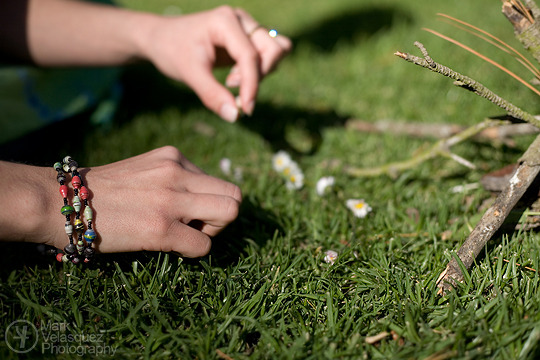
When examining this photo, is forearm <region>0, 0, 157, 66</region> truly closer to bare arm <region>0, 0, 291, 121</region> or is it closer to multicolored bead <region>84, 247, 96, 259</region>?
bare arm <region>0, 0, 291, 121</region>

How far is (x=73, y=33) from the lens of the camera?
7.76ft

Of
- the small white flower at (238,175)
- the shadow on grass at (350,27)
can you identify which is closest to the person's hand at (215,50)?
the small white flower at (238,175)

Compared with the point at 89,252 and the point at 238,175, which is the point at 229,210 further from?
the point at 238,175

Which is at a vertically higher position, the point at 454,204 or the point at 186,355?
the point at 454,204

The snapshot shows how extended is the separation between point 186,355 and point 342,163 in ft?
4.84

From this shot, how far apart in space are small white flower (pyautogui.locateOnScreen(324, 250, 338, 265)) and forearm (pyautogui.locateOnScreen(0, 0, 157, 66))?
1442mm

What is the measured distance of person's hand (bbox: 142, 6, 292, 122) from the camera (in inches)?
76.7

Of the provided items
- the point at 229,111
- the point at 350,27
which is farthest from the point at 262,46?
the point at 350,27

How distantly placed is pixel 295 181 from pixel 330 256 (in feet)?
2.06

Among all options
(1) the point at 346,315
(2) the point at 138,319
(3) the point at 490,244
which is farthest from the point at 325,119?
(2) the point at 138,319

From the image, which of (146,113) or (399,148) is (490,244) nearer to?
(399,148)

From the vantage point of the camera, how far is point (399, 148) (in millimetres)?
2447

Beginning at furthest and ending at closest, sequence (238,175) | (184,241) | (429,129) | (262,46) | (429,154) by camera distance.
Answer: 1. (429,129)
2. (238,175)
3. (262,46)
4. (429,154)
5. (184,241)

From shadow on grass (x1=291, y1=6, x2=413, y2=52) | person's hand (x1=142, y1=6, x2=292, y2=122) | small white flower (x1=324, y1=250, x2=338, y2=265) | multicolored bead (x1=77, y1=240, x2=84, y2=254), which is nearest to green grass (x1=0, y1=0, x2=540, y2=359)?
small white flower (x1=324, y1=250, x2=338, y2=265)
